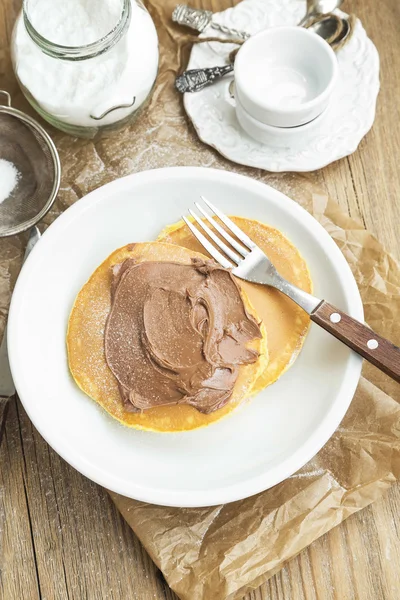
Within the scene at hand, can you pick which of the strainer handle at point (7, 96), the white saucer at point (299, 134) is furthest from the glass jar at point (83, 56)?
the white saucer at point (299, 134)

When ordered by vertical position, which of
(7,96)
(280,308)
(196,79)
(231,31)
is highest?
(231,31)

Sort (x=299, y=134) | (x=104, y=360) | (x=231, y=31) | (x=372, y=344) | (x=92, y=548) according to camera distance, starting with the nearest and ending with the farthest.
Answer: (x=372, y=344) → (x=104, y=360) → (x=92, y=548) → (x=299, y=134) → (x=231, y=31)

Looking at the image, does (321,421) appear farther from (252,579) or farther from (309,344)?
(252,579)

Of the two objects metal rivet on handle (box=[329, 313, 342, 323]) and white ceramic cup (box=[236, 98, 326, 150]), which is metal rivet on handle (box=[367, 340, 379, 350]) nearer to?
metal rivet on handle (box=[329, 313, 342, 323])

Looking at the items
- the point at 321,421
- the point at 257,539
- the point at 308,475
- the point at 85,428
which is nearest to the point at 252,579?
the point at 257,539

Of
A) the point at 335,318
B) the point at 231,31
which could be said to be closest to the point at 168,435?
the point at 335,318

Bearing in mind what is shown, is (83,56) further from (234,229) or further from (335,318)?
(335,318)

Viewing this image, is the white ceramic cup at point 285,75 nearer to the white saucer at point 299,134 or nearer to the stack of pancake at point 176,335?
the white saucer at point 299,134
